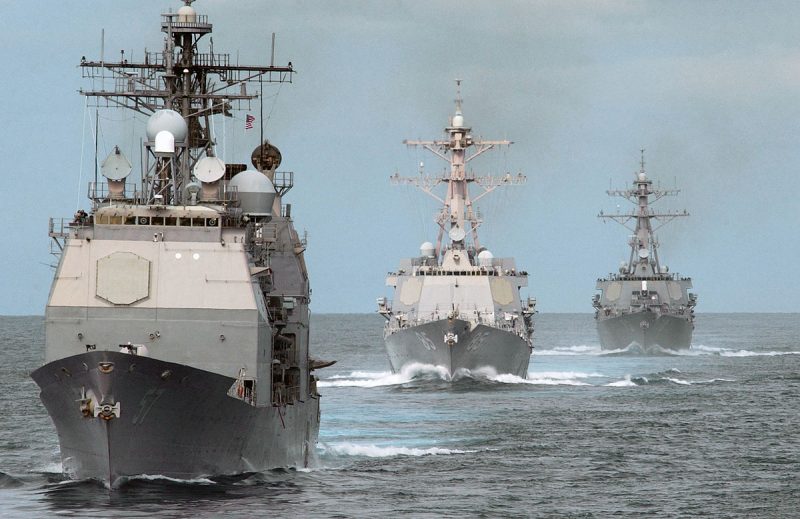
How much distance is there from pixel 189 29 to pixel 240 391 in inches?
332

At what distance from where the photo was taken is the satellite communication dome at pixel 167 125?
28250 mm

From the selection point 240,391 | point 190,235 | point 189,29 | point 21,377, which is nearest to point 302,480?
point 240,391

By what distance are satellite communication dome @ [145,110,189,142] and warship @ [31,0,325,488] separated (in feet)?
0.09

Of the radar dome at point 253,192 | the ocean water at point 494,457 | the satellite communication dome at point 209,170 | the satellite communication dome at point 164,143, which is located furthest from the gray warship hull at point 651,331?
the satellite communication dome at point 164,143

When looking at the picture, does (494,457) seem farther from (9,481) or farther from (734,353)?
(734,353)

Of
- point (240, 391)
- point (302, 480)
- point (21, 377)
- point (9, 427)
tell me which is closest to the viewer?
point (240, 391)

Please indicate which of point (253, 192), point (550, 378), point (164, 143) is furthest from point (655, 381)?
point (164, 143)

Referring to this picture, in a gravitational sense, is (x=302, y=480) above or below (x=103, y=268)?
below

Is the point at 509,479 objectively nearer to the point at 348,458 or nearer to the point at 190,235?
the point at 348,458

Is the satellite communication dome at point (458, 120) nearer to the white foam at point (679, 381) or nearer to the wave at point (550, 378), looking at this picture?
the wave at point (550, 378)

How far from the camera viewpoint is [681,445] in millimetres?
38062

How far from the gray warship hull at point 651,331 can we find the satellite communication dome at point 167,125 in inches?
2859

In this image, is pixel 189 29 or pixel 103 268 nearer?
pixel 103 268

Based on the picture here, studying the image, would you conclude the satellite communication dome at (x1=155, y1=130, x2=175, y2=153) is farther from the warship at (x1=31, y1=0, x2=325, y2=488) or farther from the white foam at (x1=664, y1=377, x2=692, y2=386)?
the white foam at (x1=664, y1=377, x2=692, y2=386)
